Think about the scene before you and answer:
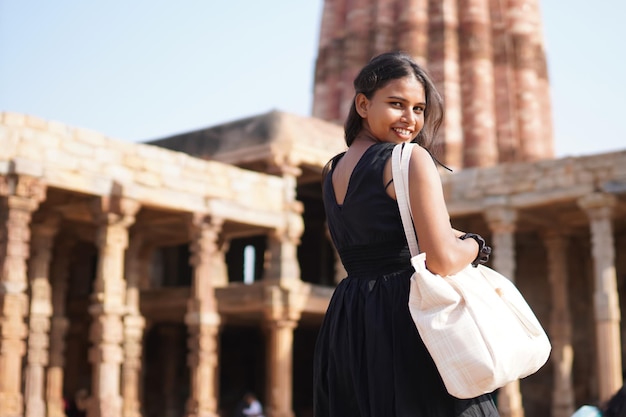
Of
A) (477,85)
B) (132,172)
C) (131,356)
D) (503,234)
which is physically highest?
(477,85)

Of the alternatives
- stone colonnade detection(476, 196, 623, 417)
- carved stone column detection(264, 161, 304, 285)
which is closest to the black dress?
stone colonnade detection(476, 196, 623, 417)

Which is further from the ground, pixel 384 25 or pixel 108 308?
pixel 384 25

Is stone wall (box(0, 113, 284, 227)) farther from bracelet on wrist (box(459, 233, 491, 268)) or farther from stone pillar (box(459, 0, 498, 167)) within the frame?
bracelet on wrist (box(459, 233, 491, 268))

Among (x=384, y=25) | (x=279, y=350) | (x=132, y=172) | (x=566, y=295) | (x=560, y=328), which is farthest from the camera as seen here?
(x=384, y=25)

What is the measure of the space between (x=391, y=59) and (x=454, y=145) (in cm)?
2151

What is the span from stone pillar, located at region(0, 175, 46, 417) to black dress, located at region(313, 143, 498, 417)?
11.4m

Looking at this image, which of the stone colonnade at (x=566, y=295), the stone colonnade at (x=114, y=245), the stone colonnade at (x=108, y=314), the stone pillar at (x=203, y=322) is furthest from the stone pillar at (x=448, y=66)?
the stone pillar at (x=203, y=322)

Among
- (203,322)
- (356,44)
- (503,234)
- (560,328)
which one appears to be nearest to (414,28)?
(356,44)

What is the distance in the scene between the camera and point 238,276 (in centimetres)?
2467

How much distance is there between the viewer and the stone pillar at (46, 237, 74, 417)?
17.0m

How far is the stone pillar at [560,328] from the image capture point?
18297 millimetres

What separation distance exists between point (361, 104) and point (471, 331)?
30.5 inches

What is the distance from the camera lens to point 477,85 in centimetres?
2433

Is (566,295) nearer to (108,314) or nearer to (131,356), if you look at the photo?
(131,356)
